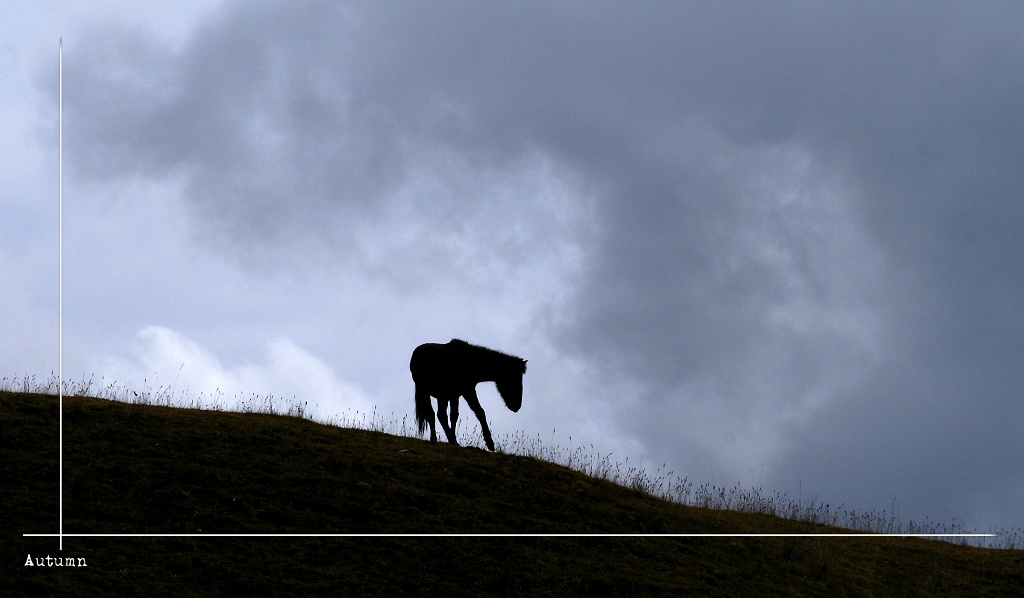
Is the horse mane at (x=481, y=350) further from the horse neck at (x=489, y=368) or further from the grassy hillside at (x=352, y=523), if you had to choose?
the grassy hillside at (x=352, y=523)

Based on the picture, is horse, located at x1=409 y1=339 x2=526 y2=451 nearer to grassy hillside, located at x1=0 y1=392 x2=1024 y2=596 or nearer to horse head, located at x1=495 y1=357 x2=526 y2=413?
horse head, located at x1=495 y1=357 x2=526 y2=413

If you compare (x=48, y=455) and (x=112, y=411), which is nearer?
(x=48, y=455)

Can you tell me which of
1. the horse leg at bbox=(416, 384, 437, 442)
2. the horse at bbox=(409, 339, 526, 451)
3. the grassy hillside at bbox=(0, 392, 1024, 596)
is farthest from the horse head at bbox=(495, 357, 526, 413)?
the grassy hillside at bbox=(0, 392, 1024, 596)

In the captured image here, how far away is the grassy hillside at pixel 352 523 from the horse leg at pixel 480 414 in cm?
84

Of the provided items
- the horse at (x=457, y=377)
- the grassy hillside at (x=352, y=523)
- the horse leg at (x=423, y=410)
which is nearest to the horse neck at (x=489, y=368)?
the horse at (x=457, y=377)

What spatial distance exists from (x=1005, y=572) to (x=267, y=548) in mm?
15186

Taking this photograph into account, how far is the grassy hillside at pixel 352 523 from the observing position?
1257 centimetres

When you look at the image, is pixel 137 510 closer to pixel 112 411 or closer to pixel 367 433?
pixel 112 411

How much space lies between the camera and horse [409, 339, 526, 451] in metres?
20.5

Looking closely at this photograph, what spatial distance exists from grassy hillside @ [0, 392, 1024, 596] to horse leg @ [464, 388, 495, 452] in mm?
845

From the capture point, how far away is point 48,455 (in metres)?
15.3

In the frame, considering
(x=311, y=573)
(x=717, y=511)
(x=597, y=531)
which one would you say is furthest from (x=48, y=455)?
(x=717, y=511)

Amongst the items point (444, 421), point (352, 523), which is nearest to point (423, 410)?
point (444, 421)

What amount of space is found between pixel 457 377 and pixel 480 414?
1.00m
